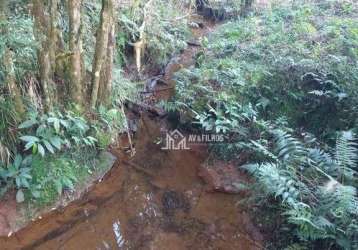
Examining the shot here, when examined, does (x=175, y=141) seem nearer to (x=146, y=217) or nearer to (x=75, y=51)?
(x=146, y=217)

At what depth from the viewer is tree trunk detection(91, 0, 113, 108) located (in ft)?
16.4

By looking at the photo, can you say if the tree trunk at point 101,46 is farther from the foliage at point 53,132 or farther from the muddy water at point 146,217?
the muddy water at point 146,217

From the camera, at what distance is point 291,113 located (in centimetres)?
641

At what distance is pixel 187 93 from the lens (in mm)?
6816

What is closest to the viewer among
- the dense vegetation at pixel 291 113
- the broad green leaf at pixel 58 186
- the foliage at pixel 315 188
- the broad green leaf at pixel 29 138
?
the foliage at pixel 315 188

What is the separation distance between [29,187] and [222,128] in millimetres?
2860

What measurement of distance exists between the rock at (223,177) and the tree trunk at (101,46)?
1.93m

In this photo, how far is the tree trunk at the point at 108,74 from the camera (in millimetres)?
5316

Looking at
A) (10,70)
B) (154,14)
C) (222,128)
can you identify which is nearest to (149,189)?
(222,128)

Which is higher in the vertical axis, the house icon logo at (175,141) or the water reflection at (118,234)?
the house icon logo at (175,141)

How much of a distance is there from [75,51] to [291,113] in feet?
11.9

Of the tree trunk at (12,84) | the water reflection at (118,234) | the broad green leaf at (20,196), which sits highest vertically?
the tree trunk at (12,84)

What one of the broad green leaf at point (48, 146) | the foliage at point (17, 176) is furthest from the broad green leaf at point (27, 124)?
the foliage at point (17, 176)

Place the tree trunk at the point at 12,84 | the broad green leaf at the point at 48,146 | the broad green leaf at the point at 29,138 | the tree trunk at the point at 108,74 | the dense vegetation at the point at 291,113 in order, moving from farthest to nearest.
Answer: the tree trunk at the point at 108,74
the broad green leaf at the point at 48,146
the broad green leaf at the point at 29,138
the tree trunk at the point at 12,84
the dense vegetation at the point at 291,113
